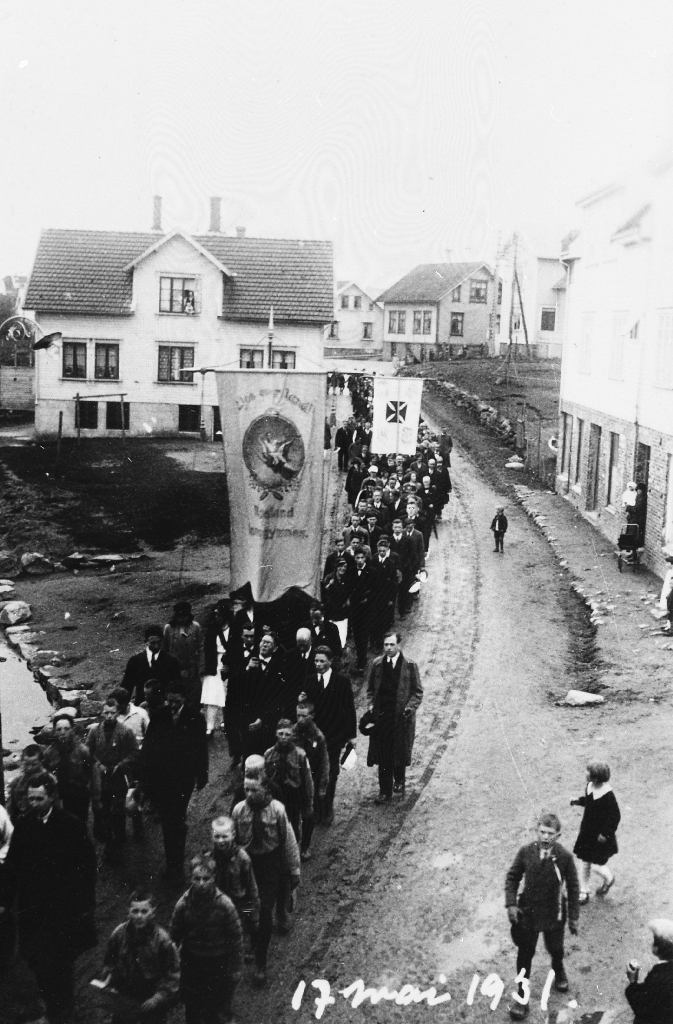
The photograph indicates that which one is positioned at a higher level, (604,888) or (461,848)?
(604,888)

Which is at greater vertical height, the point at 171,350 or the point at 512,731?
the point at 171,350

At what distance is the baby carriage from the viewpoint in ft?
66.7

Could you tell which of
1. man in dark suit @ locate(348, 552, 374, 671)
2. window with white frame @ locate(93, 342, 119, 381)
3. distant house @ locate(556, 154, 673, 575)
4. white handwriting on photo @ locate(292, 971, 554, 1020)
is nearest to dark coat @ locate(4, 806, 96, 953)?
white handwriting on photo @ locate(292, 971, 554, 1020)

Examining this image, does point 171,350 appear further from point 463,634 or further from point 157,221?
point 463,634

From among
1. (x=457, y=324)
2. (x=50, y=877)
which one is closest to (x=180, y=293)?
(x=50, y=877)

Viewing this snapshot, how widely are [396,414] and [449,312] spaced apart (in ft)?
178

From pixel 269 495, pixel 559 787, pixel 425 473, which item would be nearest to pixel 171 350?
pixel 425 473

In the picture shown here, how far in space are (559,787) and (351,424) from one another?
2303 cm

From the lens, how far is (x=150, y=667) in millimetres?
10883

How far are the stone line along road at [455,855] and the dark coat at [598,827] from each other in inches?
17.1

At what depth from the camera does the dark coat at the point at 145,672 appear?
10.7 metres

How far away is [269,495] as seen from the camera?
1252 cm

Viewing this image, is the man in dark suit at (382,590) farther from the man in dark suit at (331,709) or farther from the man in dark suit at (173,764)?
the man in dark suit at (173,764)

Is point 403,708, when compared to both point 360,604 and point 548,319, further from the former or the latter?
point 548,319
